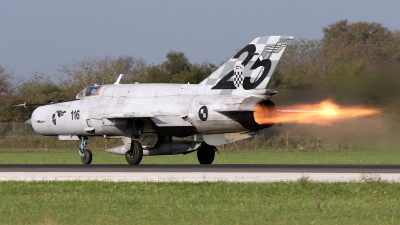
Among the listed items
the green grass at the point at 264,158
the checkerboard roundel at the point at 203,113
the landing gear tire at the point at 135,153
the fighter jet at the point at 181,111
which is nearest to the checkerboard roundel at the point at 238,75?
the fighter jet at the point at 181,111

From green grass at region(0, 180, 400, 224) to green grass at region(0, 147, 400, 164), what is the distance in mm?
7134

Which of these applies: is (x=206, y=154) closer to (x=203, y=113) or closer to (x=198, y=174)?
(x=203, y=113)

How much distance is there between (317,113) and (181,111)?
479cm

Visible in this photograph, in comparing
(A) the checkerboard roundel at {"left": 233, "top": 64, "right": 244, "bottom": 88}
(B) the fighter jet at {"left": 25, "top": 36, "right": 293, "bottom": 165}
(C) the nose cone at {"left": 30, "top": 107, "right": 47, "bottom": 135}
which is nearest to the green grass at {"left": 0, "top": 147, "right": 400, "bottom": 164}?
(C) the nose cone at {"left": 30, "top": 107, "right": 47, "bottom": 135}

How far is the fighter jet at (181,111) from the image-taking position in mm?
24500

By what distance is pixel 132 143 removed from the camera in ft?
86.5

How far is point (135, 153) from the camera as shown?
26.2 meters

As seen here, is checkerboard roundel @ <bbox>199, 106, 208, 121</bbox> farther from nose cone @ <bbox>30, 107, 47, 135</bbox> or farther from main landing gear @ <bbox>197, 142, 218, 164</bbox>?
nose cone @ <bbox>30, 107, 47, 135</bbox>

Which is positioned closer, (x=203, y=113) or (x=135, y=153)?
(x=203, y=113)

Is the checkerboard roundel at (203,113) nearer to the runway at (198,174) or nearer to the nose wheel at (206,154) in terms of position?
the runway at (198,174)

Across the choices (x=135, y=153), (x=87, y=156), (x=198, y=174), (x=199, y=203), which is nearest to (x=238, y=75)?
(x=135, y=153)

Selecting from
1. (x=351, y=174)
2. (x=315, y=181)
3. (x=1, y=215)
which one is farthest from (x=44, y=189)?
(x=351, y=174)

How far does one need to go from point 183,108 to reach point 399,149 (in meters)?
7.57

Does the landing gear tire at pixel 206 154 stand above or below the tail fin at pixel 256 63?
below
